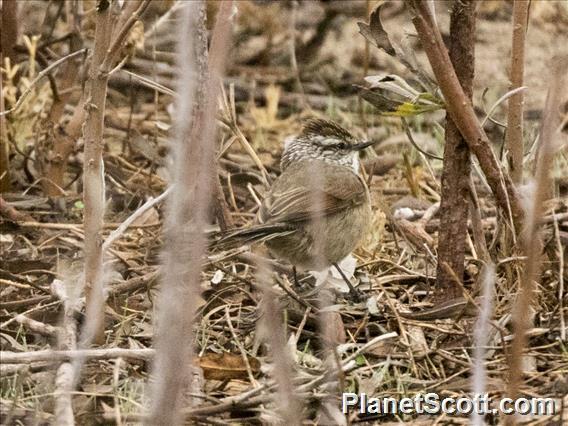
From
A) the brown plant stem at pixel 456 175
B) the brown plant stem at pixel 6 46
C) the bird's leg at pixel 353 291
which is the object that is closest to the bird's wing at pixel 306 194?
the bird's leg at pixel 353 291

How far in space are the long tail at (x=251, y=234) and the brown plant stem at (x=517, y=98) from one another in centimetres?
108

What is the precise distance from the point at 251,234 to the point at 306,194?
1.55 ft

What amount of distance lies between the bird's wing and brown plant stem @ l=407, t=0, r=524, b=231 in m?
0.90

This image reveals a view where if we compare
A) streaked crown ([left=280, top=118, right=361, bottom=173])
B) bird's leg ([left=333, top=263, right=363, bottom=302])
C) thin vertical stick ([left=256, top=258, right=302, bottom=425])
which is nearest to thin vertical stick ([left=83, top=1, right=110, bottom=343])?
bird's leg ([left=333, top=263, right=363, bottom=302])

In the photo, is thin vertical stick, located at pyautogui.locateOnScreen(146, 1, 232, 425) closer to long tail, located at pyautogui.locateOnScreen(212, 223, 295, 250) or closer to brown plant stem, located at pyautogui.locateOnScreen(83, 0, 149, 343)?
brown plant stem, located at pyautogui.locateOnScreen(83, 0, 149, 343)

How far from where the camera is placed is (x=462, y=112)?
4.33 metres

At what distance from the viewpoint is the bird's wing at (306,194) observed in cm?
530

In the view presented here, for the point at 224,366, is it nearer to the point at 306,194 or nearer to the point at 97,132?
the point at 97,132

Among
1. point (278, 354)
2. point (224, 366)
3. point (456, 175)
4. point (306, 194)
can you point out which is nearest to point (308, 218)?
point (306, 194)

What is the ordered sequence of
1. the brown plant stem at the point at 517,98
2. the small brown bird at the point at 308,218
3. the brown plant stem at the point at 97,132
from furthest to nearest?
1. the small brown bird at the point at 308,218
2. the brown plant stem at the point at 517,98
3. the brown plant stem at the point at 97,132

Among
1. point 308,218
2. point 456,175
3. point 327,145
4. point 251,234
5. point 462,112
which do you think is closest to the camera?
point 462,112

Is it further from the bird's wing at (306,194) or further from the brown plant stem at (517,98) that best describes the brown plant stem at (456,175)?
the bird's wing at (306,194)

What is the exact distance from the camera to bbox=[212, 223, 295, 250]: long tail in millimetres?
4941

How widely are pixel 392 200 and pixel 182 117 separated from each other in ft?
14.1
